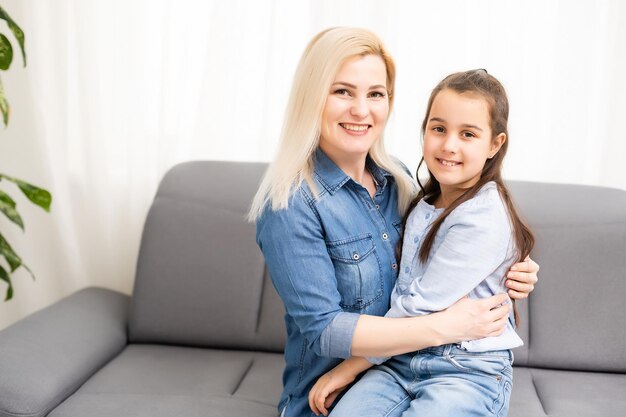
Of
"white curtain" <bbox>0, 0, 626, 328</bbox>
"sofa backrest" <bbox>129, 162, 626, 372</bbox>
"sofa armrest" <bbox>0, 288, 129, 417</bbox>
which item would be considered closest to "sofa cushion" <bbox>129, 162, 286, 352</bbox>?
"sofa backrest" <bbox>129, 162, 626, 372</bbox>

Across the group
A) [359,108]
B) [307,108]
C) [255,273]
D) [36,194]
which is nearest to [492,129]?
[359,108]

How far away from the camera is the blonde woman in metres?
1.43

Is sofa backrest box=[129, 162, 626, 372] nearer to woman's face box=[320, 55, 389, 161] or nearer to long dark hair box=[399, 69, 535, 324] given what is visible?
long dark hair box=[399, 69, 535, 324]

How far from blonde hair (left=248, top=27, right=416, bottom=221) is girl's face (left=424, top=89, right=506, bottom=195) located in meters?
0.21

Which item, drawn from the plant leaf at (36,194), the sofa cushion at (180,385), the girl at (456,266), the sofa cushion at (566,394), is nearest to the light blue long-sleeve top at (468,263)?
the girl at (456,266)

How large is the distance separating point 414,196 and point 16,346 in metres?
1.18

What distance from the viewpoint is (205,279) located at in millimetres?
2266

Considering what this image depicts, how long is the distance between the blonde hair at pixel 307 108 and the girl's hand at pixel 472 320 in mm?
400

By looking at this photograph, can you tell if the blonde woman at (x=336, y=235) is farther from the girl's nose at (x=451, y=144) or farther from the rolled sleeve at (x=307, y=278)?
the girl's nose at (x=451, y=144)

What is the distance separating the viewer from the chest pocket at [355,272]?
1533 millimetres

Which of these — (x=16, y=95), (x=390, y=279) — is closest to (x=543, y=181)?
(x=390, y=279)

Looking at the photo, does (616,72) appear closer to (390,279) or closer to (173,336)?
(390,279)

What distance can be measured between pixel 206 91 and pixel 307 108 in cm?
116

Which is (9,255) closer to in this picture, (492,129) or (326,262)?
(326,262)
